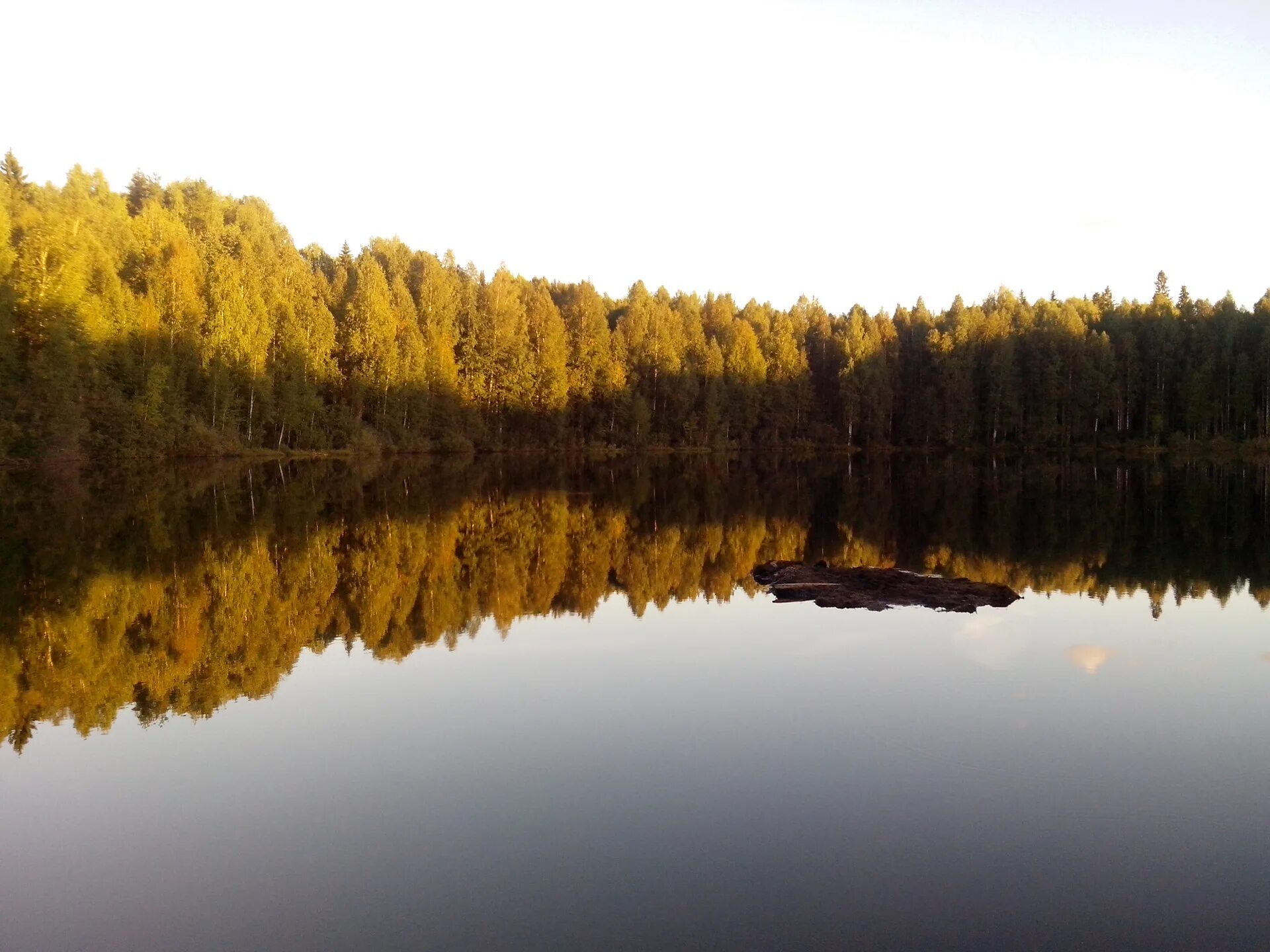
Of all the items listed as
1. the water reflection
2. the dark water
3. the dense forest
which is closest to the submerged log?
the dark water

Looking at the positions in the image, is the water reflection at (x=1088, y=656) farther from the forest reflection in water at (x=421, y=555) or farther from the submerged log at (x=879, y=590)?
the submerged log at (x=879, y=590)

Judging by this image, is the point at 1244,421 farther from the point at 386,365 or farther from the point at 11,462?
the point at 11,462

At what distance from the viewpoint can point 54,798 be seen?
7598 millimetres

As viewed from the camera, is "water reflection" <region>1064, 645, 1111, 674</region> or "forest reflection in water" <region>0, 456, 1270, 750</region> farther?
"forest reflection in water" <region>0, 456, 1270, 750</region>

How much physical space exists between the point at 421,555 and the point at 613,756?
12.4m

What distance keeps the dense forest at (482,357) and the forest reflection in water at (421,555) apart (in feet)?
35.6

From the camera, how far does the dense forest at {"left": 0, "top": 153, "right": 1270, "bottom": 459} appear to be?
165 ft

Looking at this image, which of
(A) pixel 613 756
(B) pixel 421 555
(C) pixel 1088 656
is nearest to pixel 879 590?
(C) pixel 1088 656

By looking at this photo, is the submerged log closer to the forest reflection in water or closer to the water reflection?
the forest reflection in water

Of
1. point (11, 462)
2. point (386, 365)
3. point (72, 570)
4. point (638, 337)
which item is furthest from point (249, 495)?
point (638, 337)

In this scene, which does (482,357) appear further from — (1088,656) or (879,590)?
(1088,656)

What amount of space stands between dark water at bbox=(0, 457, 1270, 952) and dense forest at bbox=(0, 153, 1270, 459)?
117 feet

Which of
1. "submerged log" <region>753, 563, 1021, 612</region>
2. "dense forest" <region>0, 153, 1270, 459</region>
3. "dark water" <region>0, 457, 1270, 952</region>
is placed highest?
"dense forest" <region>0, 153, 1270, 459</region>

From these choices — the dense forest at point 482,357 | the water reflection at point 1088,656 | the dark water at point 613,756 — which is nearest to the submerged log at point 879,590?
the dark water at point 613,756
